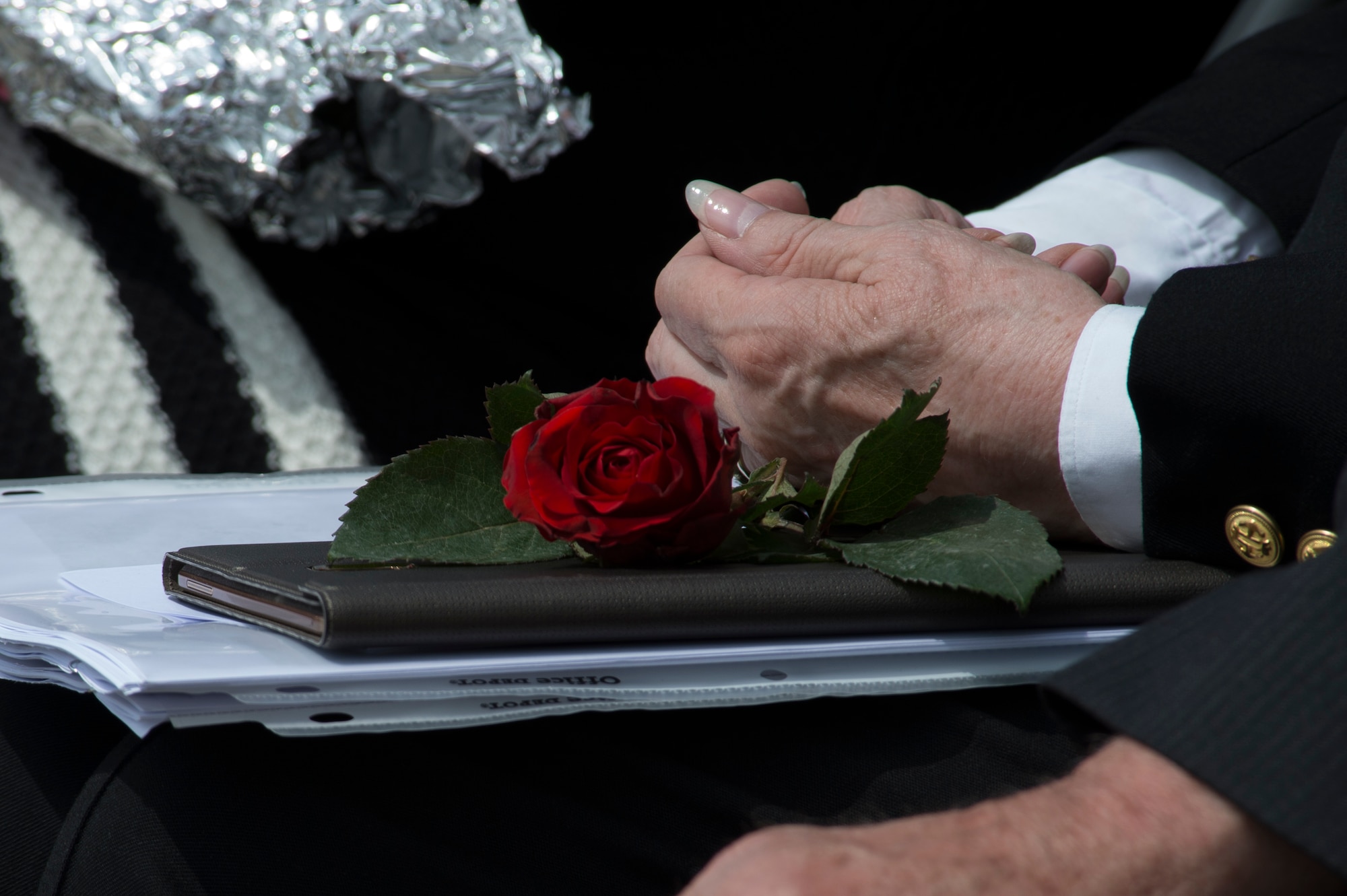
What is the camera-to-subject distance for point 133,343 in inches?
39.2

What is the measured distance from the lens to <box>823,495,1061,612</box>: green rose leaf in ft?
1.32

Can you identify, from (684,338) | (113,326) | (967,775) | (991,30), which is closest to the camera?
(967,775)

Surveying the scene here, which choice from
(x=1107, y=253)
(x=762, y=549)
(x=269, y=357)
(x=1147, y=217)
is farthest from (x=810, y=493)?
(x=269, y=357)

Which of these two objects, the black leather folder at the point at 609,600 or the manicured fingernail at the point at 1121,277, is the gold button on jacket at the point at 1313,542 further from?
the manicured fingernail at the point at 1121,277

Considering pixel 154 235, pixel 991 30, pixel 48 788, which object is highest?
pixel 991 30

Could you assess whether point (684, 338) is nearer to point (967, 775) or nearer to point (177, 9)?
point (967, 775)

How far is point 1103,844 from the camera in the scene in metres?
0.29

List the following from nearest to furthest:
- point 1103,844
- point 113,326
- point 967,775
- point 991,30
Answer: point 1103,844 < point 967,775 < point 113,326 < point 991,30

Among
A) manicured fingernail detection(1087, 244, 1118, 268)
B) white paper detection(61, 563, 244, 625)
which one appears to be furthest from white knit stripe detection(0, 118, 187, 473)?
manicured fingernail detection(1087, 244, 1118, 268)

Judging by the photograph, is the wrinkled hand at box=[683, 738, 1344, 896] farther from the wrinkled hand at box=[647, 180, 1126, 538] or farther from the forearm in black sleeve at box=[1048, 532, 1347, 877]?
the wrinkled hand at box=[647, 180, 1126, 538]

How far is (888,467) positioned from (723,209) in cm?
26

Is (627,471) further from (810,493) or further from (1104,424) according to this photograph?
(1104,424)

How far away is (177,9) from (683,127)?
1.72 feet

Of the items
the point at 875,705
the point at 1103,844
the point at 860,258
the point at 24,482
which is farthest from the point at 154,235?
the point at 1103,844
